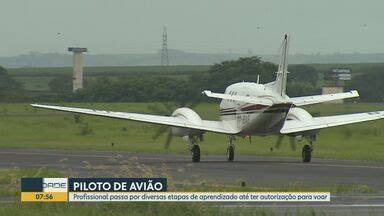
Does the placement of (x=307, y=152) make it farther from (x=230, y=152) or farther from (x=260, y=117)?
(x=230, y=152)

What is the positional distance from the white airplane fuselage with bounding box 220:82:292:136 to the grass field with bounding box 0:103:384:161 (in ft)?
25.9

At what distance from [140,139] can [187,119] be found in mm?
28777

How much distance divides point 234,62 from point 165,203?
4678 inches

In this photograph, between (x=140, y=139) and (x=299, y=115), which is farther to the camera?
(x=140, y=139)

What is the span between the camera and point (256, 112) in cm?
4856

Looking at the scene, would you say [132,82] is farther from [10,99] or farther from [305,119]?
[305,119]

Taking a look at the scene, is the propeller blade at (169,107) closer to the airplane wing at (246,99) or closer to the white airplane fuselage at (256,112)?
the white airplane fuselage at (256,112)

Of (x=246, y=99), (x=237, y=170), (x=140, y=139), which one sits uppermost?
(x=246, y=99)

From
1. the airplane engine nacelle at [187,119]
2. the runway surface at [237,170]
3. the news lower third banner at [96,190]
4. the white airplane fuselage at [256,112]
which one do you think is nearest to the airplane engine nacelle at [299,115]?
the white airplane fuselage at [256,112]

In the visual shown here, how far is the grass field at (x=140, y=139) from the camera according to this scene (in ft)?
210

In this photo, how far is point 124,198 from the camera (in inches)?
951

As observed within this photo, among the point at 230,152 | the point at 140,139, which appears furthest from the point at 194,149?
the point at 140,139

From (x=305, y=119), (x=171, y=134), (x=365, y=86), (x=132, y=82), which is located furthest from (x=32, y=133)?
(x=365, y=86)

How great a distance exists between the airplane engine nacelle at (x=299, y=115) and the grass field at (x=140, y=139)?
599cm
